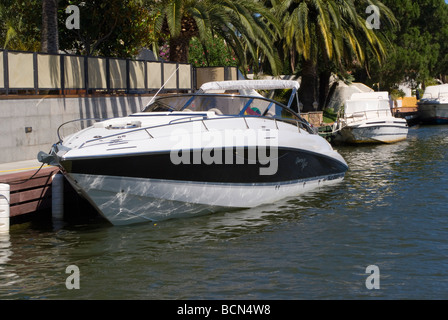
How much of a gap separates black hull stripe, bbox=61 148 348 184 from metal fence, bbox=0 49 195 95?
2.78 m

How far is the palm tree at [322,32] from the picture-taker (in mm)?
32250

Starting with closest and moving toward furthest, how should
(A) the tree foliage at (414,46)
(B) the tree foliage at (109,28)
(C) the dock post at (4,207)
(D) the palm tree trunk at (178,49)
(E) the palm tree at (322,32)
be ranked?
(C) the dock post at (4,207)
(B) the tree foliage at (109,28)
(D) the palm tree trunk at (178,49)
(E) the palm tree at (322,32)
(A) the tree foliage at (414,46)

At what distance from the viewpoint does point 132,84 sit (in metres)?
21.8

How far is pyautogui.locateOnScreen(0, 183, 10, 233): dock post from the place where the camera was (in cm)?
1210

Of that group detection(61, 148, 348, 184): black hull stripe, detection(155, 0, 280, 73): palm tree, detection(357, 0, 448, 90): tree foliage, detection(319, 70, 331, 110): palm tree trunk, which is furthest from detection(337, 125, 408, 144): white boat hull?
detection(357, 0, 448, 90): tree foliage

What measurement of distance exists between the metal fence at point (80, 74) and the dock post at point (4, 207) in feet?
13.8

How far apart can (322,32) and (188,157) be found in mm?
21726

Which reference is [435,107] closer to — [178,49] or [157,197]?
[178,49]

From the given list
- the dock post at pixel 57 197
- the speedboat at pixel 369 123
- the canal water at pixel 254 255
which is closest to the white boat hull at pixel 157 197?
the canal water at pixel 254 255

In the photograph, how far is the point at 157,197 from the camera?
40.2 feet

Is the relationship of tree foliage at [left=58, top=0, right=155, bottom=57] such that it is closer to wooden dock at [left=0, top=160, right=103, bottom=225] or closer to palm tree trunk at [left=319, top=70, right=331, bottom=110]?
wooden dock at [left=0, top=160, right=103, bottom=225]

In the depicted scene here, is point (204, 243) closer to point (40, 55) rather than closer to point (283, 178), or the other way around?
point (283, 178)

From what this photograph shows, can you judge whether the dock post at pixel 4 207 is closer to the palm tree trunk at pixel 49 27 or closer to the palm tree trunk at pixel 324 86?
the palm tree trunk at pixel 49 27
